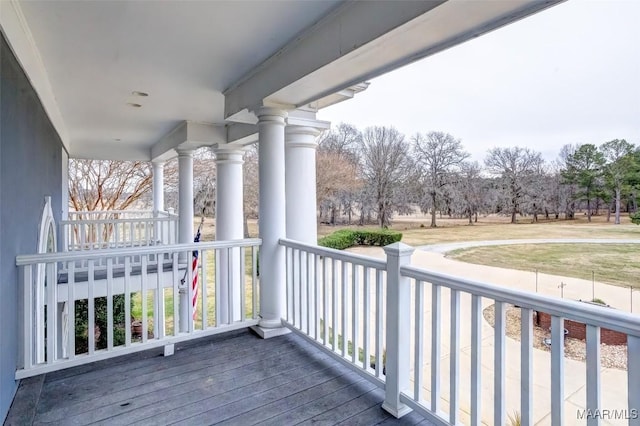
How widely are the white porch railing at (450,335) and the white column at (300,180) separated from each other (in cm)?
71

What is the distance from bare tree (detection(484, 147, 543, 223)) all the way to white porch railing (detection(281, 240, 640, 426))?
248 cm

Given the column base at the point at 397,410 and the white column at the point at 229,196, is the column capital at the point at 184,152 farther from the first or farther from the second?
the column base at the point at 397,410

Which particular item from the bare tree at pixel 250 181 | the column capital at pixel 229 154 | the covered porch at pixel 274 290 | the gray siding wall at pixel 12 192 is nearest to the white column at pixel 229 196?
the column capital at pixel 229 154

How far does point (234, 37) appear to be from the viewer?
245 cm

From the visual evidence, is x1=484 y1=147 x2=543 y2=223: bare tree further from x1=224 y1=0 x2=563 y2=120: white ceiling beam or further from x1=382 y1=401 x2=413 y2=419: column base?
x1=382 y1=401 x2=413 y2=419: column base

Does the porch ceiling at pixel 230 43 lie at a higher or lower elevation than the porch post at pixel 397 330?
higher

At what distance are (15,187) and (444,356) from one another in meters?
5.09

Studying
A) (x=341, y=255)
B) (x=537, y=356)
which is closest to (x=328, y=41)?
(x=341, y=255)

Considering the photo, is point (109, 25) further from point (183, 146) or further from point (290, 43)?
point (183, 146)

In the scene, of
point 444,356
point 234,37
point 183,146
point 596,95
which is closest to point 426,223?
point 444,356

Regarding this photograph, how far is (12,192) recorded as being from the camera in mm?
2189

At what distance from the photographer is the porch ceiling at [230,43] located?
5.95 ft

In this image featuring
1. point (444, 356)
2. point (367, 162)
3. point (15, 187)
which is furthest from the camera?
point (367, 162)

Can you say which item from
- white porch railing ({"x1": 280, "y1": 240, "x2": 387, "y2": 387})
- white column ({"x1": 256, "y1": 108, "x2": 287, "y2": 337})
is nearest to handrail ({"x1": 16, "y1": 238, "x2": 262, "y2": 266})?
white column ({"x1": 256, "y1": 108, "x2": 287, "y2": 337})
